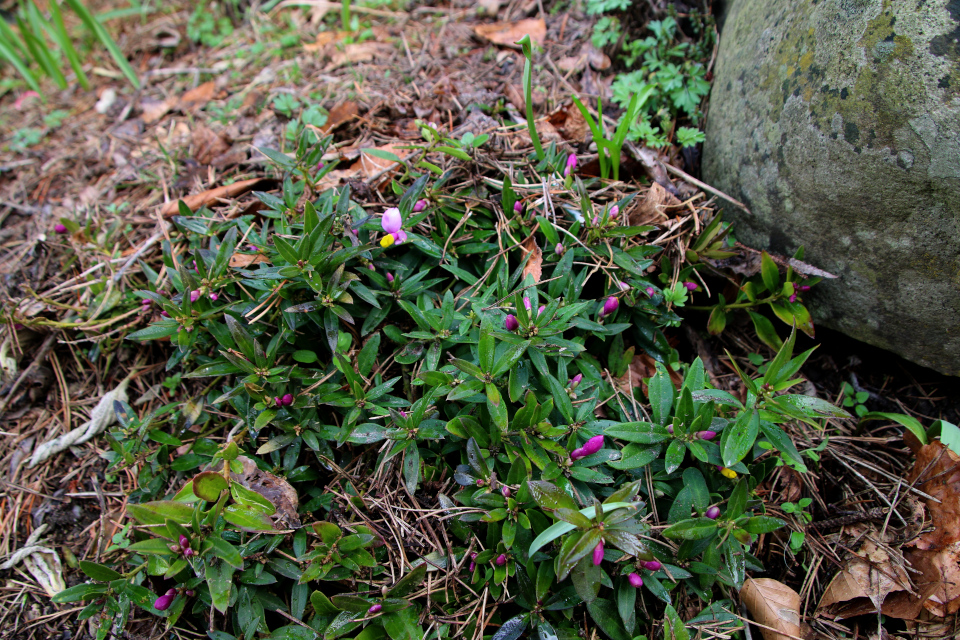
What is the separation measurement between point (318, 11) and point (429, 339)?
10.9ft

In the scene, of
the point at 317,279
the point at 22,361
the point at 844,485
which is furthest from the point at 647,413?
the point at 22,361

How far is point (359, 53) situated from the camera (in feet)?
12.1

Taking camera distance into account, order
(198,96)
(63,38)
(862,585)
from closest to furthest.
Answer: (862,585) → (198,96) → (63,38)

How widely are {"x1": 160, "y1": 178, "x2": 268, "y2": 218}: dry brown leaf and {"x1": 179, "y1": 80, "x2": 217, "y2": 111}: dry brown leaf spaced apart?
4.07 ft

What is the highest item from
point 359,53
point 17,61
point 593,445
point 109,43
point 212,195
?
point 17,61

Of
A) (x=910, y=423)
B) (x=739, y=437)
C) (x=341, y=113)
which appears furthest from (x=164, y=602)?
(x=910, y=423)

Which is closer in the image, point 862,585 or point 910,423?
point 862,585

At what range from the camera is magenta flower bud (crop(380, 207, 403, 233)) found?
2.23m

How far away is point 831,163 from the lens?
2.19m

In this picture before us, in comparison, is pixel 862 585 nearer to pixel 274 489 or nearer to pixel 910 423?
pixel 910 423

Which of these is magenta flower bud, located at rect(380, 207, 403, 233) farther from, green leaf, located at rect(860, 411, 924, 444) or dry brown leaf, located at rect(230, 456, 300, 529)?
green leaf, located at rect(860, 411, 924, 444)

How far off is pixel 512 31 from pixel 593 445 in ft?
9.50

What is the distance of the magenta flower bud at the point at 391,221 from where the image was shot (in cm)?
223

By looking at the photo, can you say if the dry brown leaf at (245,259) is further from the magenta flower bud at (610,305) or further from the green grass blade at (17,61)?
the green grass blade at (17,61)
